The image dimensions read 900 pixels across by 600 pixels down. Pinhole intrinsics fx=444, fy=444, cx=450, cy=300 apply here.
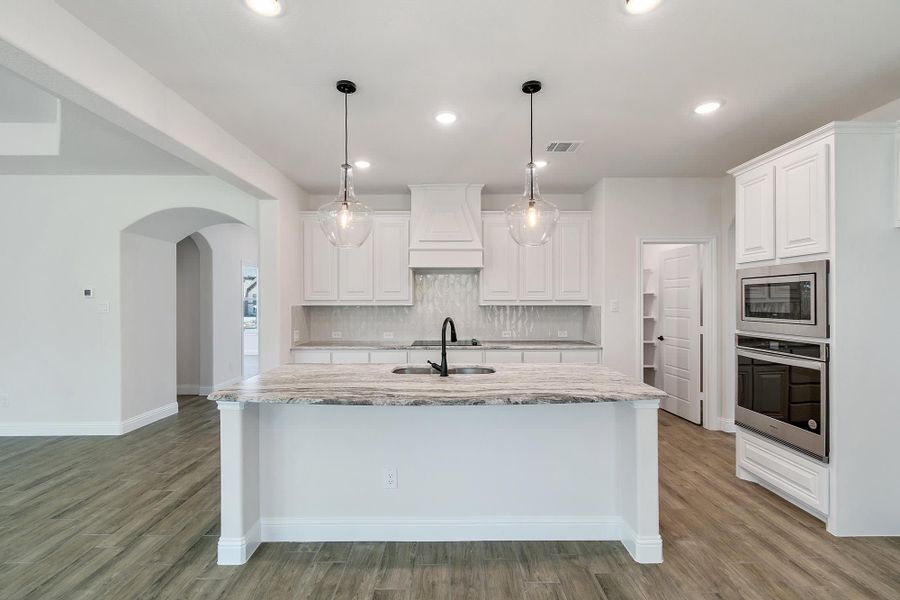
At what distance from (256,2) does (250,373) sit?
26.3 feet

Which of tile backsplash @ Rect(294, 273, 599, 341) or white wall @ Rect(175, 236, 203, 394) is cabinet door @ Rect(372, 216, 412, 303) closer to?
tile backsplash @ Rect(294, 273, 599, 341)

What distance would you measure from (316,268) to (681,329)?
4.33 m

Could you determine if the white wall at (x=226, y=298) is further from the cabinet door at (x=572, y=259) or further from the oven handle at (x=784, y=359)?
the oven handle at (x=784, y=359)

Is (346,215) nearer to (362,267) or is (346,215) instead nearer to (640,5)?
(640,5)

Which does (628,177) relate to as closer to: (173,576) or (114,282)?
(173,576)

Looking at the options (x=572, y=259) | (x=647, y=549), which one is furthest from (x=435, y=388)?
(x=572, y=259)

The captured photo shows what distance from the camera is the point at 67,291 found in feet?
15.0

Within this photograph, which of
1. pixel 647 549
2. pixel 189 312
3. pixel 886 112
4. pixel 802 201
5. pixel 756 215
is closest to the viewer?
pixel 647 549

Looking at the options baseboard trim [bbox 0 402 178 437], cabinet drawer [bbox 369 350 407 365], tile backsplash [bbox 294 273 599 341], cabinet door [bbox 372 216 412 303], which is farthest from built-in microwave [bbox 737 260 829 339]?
baseboard trim [bbox 0 402 178 437]

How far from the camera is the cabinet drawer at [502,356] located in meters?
4.91

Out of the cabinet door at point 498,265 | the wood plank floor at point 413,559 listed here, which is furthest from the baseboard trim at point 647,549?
the cabinet door at point 498,265

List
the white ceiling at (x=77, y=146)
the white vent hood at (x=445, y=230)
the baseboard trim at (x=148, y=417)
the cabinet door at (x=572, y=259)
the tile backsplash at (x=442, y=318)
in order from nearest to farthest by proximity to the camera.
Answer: the white ceiling at (x=77, y=146) < the baseboard trim at (x=148, y=417) < the white vent hood at (x=445, y=230) < the cabinet door at (x=572, y=259) < the tile backsplash at (x=442, y=318)

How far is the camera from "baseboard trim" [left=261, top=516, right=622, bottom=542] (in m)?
2.56

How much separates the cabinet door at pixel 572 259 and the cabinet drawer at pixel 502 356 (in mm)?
857
